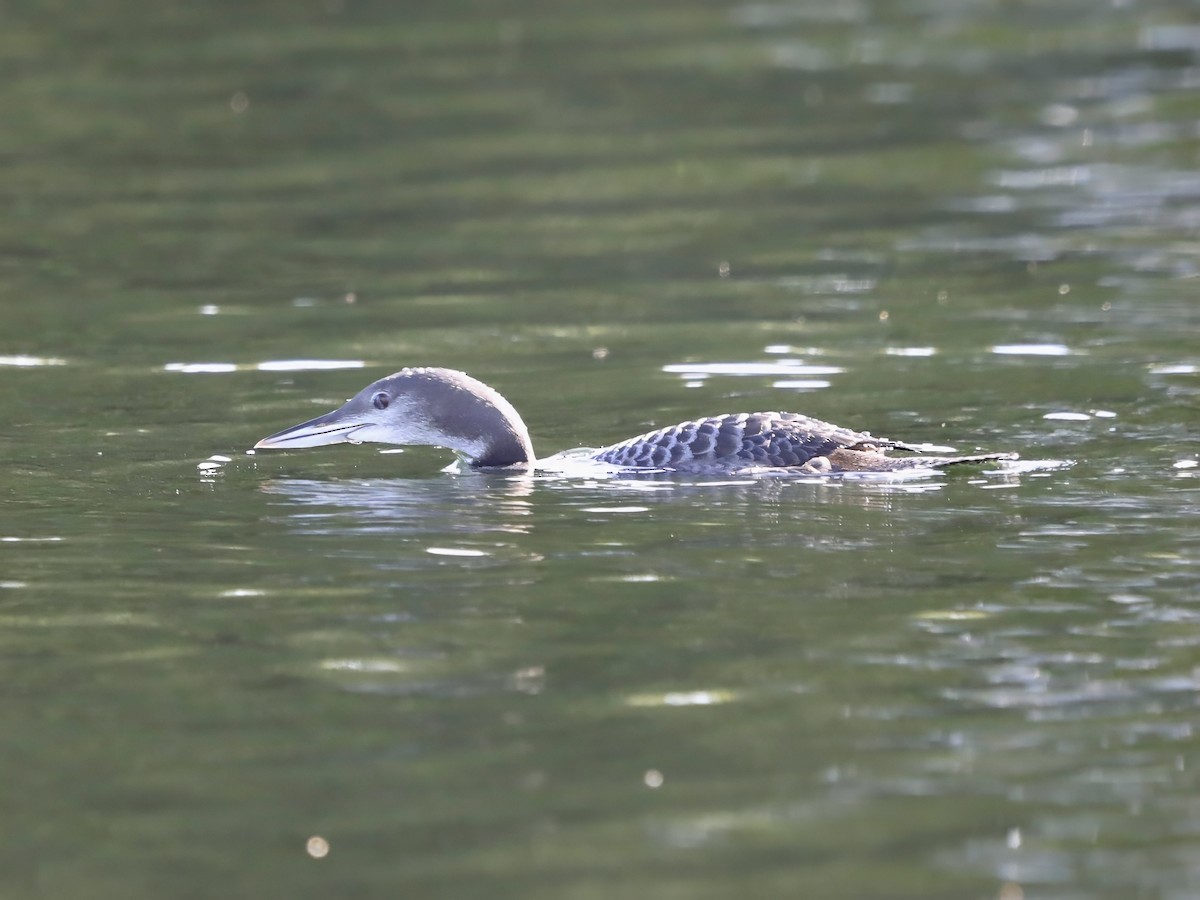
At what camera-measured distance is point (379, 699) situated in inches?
235

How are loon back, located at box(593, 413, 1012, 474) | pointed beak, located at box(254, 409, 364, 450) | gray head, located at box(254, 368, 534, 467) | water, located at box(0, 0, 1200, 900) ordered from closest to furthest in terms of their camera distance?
water, located at box(0, 0, 1200, 900), loon back, located at box(593, 413, 1012, 474), pointed beak, located at box(254, 409, 364, 450), gray head, located at box(254, 368, 534, 467)

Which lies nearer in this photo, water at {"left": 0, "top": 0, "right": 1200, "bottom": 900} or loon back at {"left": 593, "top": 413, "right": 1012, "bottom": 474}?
water at {"left": 0, "top": 0, "right": 1200, "bottom": 900}

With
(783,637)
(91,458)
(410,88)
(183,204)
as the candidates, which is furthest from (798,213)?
(783,637)

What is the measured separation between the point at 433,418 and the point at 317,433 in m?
0.53

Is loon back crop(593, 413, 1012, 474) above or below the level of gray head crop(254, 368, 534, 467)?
below

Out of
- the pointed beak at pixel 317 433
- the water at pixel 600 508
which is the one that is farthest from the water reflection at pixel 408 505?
the pointed beak at pixel 317 433

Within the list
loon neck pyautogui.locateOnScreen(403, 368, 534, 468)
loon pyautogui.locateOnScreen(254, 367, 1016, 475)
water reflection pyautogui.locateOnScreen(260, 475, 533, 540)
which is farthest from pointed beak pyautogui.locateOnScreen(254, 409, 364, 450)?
loon neck pyautogui.locateOnScreen(403, 368, 534, 468)

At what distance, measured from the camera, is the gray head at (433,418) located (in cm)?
933

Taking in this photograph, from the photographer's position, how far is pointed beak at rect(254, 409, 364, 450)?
9.16 metres

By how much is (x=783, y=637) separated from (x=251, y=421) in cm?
457

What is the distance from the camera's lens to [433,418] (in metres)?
9.40

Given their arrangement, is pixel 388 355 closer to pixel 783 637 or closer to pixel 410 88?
pixel 783 637

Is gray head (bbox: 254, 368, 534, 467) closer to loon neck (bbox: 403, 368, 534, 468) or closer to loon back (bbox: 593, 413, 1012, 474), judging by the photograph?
loon neck (bbox: 403, 368, 534, 468)

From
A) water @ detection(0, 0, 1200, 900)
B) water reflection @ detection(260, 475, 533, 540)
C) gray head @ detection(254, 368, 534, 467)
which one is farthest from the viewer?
gray head @ detection(254, 368, 534, 467)
